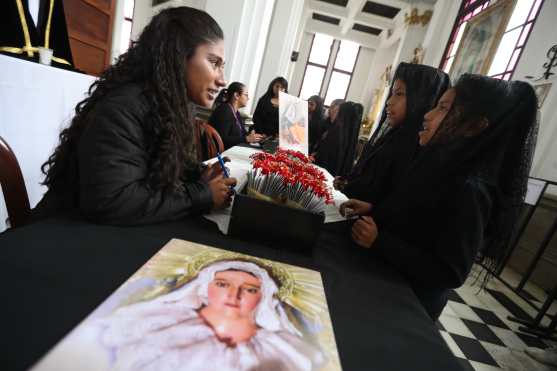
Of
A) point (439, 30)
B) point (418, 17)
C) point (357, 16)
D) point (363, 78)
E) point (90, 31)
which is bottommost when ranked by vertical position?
point (90, 31)

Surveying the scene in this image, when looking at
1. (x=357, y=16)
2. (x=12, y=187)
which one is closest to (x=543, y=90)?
(x=12, y=187)

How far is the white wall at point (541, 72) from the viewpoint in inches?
144

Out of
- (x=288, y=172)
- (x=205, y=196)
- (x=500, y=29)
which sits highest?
(x=500, y=29)

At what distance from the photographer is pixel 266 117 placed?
12.7 feet

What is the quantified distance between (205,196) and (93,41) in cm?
446

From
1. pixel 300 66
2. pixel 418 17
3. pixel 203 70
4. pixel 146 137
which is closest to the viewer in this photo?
pixel 146 137

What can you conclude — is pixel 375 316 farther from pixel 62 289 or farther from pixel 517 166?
pixel 517 166

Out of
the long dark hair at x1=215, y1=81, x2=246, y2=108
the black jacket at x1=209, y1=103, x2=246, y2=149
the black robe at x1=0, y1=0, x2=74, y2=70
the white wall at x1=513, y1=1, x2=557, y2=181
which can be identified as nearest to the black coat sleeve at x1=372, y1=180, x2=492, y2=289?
the black robe at x1=0, y1=0, x2=74, y2=70

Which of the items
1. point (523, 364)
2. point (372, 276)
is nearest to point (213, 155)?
point (372, 276)

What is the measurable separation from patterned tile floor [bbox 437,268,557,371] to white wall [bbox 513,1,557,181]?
5.49ft

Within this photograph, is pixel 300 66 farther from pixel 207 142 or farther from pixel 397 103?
pixel 397 103

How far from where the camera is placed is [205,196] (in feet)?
2.72

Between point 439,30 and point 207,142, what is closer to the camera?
point 207,142

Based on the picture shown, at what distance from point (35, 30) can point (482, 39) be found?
7701mm
